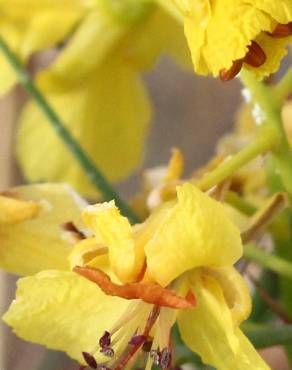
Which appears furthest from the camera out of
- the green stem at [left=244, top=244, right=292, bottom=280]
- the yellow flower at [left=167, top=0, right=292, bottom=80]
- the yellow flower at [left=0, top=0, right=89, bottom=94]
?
the yellow flower at [left=0, top=0, right=89, bottom=94]

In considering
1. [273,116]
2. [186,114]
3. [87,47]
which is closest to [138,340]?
[273,116]

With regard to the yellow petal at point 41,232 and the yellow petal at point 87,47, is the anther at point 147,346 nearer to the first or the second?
the yellow petal at point 41,232

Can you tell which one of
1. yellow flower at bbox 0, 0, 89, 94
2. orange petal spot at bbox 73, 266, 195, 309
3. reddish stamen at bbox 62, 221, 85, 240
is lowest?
orange petal spot at bbox 73, 266, 195, 309

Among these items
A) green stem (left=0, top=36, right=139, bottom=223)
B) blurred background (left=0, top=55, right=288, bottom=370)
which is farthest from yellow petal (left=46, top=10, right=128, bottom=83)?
blurred background (left=0, top=55, right=288, bottom=370)

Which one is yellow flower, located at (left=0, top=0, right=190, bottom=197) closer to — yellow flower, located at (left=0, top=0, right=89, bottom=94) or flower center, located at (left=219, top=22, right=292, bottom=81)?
yellow flower, located at (left=0, top=0, right=89, bottom=94)

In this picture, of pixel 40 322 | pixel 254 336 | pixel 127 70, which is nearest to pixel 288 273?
pixel 254 336

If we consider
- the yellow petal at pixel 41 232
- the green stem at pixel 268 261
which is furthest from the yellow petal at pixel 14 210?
the green stem at pixel 268 261
